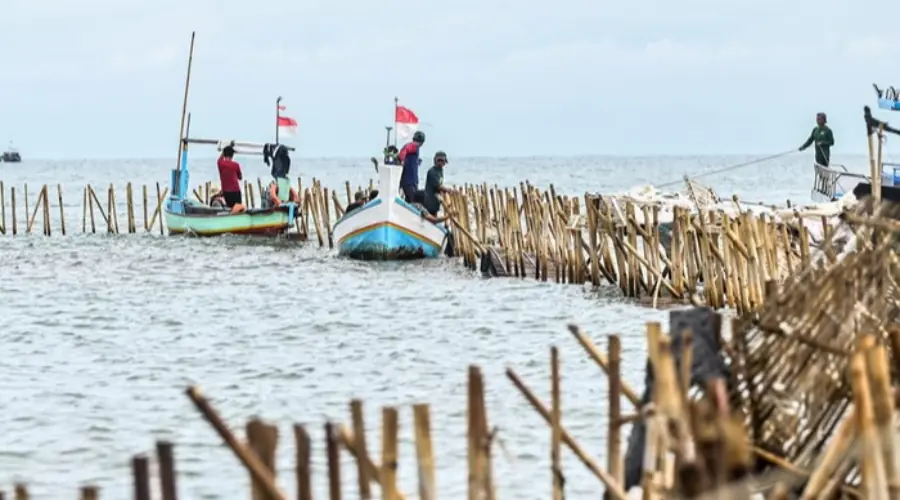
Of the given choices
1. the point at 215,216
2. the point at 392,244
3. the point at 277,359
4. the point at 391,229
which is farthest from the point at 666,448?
the point at 215,216

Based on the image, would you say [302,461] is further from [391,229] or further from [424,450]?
[391,229]

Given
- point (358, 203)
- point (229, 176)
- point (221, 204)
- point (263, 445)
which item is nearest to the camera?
point (263, 445)

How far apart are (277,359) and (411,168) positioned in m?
11.4

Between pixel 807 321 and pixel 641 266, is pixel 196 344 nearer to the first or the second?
pixel 641 266

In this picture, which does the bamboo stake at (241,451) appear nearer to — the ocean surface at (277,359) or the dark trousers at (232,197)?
the ocean surface at (277,359)

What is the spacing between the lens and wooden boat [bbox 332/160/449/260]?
2652 cm

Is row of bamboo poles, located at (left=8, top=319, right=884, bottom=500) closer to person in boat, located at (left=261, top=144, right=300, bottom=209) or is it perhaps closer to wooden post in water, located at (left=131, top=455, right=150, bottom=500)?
wooden post in water, located at (left=131, top=455, right=150, bottom=500)

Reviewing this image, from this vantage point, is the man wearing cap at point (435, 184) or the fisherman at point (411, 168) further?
the fisherman at point (411, 168)

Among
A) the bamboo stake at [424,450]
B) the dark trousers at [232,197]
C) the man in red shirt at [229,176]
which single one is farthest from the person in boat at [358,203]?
the bamboo stake at [424,450]

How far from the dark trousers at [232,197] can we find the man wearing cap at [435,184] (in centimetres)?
668

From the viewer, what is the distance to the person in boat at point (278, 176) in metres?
32.2

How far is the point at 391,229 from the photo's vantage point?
2708 cm

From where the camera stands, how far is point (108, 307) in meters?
22.7

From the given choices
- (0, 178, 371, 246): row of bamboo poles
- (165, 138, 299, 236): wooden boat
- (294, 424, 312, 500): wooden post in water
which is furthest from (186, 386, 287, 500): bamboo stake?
(165, 138, 299, 236): wooden boat
